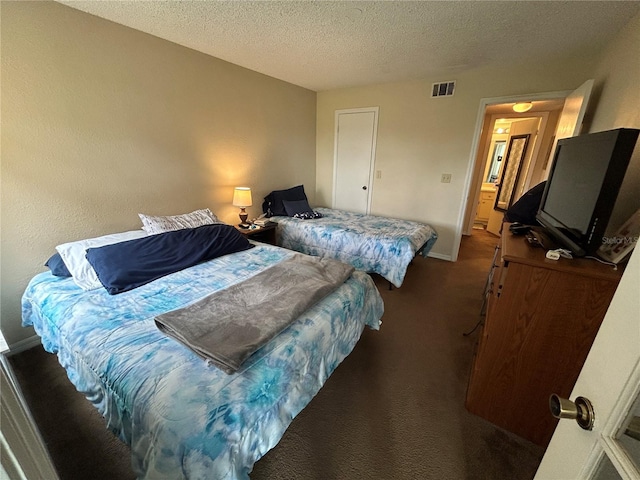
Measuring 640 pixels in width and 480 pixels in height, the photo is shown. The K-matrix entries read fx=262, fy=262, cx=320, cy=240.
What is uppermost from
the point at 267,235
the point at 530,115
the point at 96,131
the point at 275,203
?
the point at 530,115

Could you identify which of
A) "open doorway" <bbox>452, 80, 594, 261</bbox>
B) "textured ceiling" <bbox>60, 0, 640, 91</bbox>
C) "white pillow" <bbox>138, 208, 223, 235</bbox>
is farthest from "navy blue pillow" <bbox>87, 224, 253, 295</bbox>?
"open doorway" <bbox>452, 80, 594, 261</bbox>

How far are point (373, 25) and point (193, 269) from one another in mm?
2331

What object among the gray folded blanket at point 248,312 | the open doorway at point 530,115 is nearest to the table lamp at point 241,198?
the gray folded blanket at point 248,312

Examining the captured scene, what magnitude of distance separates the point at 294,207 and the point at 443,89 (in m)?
2.40

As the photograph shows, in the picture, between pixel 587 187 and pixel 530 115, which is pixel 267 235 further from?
pixel 530 115

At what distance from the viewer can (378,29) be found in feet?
6.85

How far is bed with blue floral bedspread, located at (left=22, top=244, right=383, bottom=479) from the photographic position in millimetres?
875

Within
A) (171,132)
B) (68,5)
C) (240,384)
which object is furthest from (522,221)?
(68,5)

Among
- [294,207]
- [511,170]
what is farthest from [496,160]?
[294,207]

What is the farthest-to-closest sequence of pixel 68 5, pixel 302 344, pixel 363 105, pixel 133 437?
pixel 363 105
pixel 68 5
pixel 302 344
pixel 133 437

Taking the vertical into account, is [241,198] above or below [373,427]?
above

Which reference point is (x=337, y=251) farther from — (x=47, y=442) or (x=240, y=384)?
(x=47, y=442)

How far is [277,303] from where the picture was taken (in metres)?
1.45

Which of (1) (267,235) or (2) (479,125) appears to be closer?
(2) (479,125)
